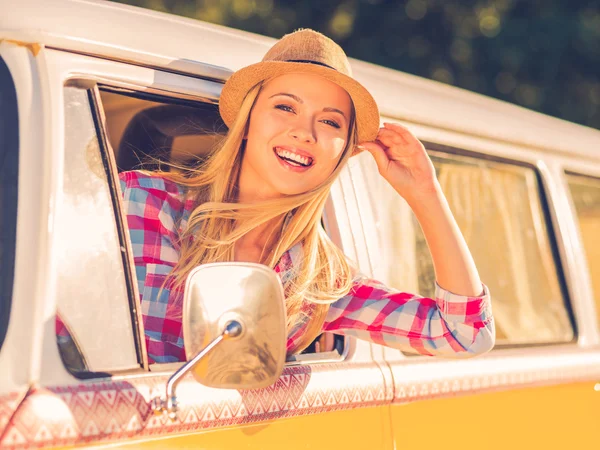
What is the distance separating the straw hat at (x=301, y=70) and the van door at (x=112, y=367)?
0.36ft

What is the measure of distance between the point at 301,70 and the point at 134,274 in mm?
770

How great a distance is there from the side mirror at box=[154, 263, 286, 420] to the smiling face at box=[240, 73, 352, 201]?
0.78 meters

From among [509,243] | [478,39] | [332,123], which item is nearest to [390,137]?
[332,123]

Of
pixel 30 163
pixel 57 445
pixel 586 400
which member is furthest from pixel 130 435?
pixel 586 400

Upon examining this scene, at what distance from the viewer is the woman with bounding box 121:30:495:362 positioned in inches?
91.7

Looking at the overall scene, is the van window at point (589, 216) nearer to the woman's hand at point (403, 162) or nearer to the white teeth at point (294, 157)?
the woman's hand at point (403, 162)

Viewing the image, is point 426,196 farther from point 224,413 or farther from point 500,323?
point 500,323

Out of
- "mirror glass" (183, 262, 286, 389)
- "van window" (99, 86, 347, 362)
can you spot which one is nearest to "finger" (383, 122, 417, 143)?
"van window" (99, 86, 347, 362)

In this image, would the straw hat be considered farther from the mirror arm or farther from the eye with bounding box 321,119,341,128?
the mirror arm

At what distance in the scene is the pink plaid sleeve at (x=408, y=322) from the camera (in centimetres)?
242

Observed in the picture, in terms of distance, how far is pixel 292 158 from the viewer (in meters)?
2.37

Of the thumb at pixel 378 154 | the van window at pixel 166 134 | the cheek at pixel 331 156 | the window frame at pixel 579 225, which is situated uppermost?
the window frame at pixel 579 225

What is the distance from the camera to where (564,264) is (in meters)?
3.64

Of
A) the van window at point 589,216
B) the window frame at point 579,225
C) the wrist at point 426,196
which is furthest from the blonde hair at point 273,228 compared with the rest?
the van window at point 589,216
